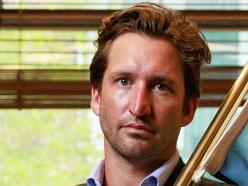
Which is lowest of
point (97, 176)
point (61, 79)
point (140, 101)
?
point (61, 79)

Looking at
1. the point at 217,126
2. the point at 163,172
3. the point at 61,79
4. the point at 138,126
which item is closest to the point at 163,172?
the point at 163,172

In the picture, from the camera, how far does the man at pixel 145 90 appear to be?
1.53 metres

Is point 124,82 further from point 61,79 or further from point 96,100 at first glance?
point 61,79

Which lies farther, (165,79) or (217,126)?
(165,79)

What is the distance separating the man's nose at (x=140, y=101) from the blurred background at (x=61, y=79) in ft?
5.16

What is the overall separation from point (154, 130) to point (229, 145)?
0.17 metres

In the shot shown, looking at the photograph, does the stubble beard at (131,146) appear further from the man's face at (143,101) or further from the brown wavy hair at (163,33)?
the brown wavy hair at (163,33)

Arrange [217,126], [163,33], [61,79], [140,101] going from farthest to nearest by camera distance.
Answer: [61,79], [163,33], [140,101], [217,126]

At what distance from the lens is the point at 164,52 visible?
1.60 m

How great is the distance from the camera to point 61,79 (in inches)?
125

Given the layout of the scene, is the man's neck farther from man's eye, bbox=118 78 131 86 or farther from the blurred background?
the blurred background

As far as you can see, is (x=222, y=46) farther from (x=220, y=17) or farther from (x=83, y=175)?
(x=83, y=175)

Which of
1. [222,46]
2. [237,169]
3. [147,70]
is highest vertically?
[147,70]

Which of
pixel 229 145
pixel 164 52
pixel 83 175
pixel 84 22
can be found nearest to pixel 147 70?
pixel 164 52
